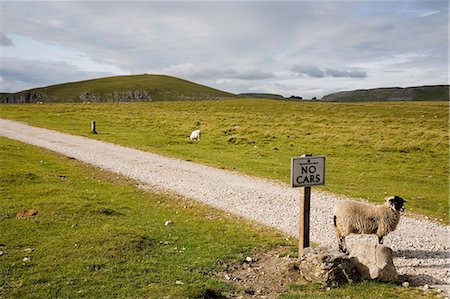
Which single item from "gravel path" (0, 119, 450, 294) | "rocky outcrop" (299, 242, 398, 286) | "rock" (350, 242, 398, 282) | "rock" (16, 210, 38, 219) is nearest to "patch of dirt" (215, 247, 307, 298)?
"rocky outcrop" (299, 242, 398, 286)

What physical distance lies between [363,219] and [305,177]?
242cm

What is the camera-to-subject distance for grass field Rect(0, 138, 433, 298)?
813 centimetres

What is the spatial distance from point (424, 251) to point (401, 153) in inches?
923

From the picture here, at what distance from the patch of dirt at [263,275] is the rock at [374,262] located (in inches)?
54.5

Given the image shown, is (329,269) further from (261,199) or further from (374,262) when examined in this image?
(261,199)

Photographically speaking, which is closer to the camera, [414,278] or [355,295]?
[355,295]

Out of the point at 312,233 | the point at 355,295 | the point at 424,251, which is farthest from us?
the point at 312,233

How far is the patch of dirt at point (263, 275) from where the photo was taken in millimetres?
8359

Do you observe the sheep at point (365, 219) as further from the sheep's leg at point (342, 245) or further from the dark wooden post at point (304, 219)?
the dark wooden post at point (304, 219)

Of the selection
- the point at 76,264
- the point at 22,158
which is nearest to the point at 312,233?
the point at 76,264

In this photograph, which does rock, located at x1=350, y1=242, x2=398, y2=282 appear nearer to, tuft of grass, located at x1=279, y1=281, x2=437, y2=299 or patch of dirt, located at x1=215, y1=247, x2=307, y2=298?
tuft of grass, located at x1=279, y1=281, x2=437, y2=299

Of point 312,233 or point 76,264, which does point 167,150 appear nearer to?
point 312,233

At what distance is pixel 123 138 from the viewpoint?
37.3 metres

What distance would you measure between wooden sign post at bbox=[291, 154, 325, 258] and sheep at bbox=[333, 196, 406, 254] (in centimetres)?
133
